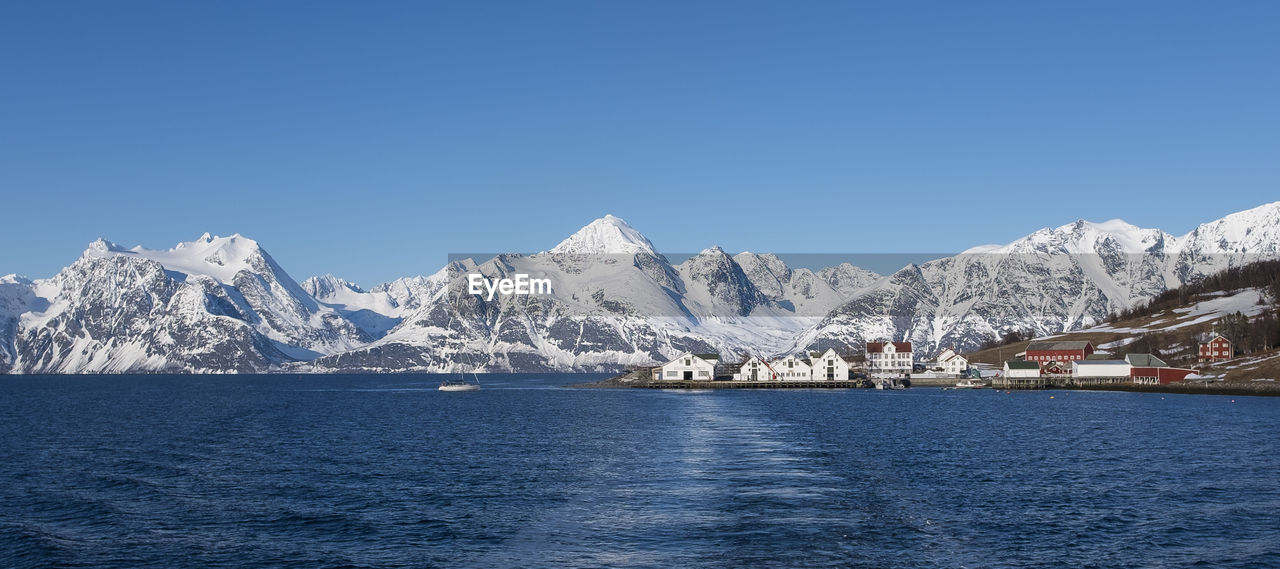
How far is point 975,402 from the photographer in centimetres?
15950

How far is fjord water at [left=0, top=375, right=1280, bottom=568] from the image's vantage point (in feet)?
132

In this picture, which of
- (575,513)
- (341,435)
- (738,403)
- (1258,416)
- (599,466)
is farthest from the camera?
(738,403)

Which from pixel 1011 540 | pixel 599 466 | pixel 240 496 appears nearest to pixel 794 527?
pixel 1011 540

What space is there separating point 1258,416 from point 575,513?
96.7 m

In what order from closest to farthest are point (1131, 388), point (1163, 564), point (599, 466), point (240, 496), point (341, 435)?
point (1163, 564) → point (240, 496) → point (599, 466) → point (341, 435) → point (1131, 388)

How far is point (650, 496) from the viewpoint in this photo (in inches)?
2106

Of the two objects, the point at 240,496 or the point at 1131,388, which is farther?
the point at 1131,388

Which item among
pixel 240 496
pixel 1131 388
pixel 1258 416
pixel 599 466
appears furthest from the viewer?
pixel 1131 388

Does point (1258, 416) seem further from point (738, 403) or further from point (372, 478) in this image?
point (372, 478)

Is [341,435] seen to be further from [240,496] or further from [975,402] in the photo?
[975,402]

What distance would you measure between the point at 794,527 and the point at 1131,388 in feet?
562

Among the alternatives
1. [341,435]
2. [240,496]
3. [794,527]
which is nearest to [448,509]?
[240,496]

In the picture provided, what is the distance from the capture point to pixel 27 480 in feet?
203

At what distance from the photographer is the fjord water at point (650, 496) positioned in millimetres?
40188
